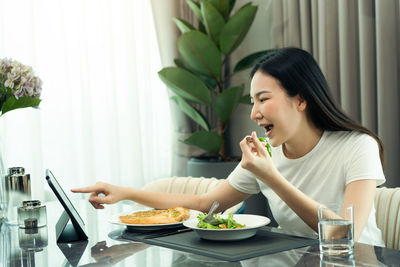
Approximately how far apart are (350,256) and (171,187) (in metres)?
1.33

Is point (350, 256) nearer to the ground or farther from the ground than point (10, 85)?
nearer to the ground

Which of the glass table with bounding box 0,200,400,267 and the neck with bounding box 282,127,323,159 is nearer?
the glass table with bounding box 0,200,400,267

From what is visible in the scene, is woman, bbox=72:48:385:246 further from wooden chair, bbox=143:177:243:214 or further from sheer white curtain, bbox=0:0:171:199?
sheer white curtain, bbox=0:0:171:199

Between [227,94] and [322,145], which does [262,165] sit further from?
[227,94]

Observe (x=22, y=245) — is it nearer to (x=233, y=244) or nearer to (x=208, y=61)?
(x=233, y=244)

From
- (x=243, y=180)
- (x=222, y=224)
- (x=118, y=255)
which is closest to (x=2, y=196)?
(x=118, y=255)

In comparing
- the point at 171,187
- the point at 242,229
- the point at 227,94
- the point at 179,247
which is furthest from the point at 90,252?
the point at 227,94

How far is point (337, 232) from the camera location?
40.9 inches

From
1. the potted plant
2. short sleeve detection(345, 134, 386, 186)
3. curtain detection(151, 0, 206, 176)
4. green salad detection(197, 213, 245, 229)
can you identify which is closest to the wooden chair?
short sleeve detection(345, 134, 386, 186)

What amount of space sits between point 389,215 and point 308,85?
497mm

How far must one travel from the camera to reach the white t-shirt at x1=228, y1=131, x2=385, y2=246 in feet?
5.13

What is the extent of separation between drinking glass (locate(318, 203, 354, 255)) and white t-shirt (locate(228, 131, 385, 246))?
0.50 m

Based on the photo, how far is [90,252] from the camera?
45.4 inches

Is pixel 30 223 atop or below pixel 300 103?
below
